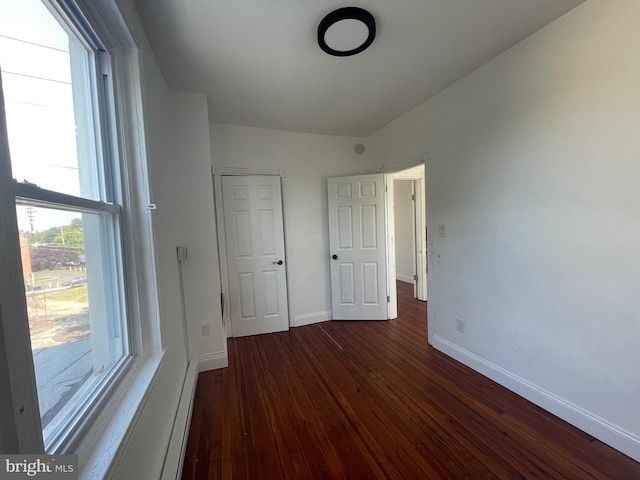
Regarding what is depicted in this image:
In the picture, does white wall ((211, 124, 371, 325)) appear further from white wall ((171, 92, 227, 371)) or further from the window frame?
the window frame

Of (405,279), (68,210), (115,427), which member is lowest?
(405,279)

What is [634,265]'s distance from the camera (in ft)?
4.71

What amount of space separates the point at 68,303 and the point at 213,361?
6.40 feet

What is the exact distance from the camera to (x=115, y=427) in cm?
88

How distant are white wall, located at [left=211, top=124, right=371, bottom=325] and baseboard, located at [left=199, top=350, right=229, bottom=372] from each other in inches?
44.2

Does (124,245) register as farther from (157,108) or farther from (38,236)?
(157,108)

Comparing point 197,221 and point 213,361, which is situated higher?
point 197,221

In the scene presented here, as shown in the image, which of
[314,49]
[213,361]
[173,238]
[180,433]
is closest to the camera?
[180,433]

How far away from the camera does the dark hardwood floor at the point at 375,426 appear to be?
146cm

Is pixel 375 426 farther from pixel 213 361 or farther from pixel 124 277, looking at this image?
pixel 124 277

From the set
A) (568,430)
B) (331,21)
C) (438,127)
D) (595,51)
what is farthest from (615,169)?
(331,21)

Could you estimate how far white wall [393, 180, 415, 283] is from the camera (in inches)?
215

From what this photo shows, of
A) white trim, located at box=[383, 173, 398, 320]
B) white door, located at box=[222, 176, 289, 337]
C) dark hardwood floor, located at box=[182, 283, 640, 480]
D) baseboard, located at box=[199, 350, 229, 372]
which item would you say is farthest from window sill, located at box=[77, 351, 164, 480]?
white trim, located at box=[383, 173, 398, 320]

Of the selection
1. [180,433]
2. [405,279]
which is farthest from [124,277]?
[405,279]
